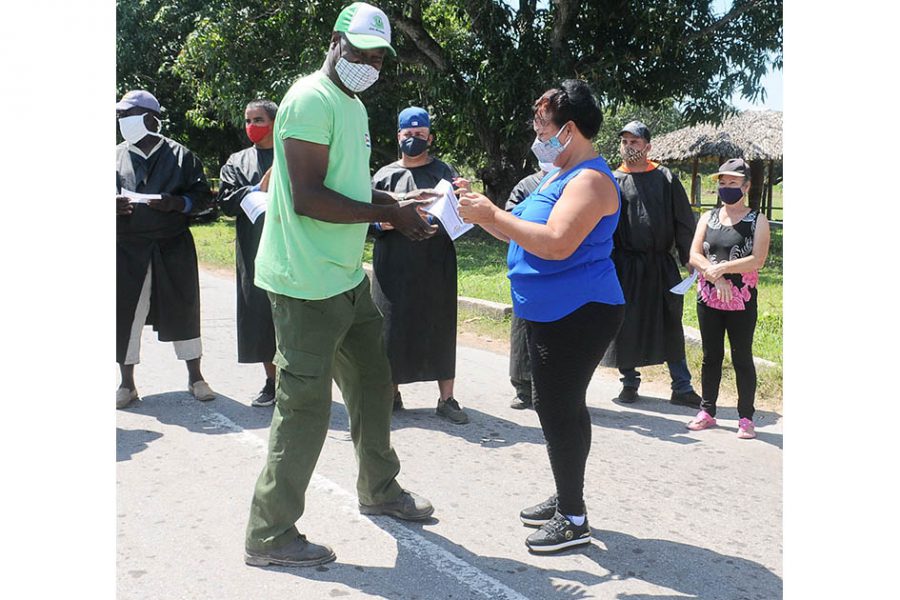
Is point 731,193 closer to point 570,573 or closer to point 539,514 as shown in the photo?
point 539,514

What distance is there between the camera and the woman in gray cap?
544 cm

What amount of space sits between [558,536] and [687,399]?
2.83m

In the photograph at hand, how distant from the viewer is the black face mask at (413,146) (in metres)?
5.66

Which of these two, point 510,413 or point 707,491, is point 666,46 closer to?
point 510,413

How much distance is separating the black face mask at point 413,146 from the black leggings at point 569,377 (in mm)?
2238

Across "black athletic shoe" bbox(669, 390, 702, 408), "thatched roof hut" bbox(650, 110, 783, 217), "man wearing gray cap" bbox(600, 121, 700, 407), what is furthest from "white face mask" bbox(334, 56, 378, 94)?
"thatched roof hut" bbox(650, 110, 783, 217)

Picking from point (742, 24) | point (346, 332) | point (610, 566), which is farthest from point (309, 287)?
point (742, 24)

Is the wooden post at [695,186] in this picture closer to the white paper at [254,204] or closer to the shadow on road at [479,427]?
the shadow on road at [479,427]

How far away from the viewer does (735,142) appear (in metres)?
29.0

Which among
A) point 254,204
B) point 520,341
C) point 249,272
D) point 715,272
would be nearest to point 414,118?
point 254,204

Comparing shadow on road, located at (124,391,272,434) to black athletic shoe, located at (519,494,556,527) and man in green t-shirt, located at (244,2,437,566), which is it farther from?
black athletic shoe, located at (519,494,556,527)

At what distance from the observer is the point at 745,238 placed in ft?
17.9

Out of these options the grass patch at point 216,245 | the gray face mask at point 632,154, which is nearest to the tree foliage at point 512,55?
the grass patch at point 216,245

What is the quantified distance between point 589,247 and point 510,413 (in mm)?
2606
